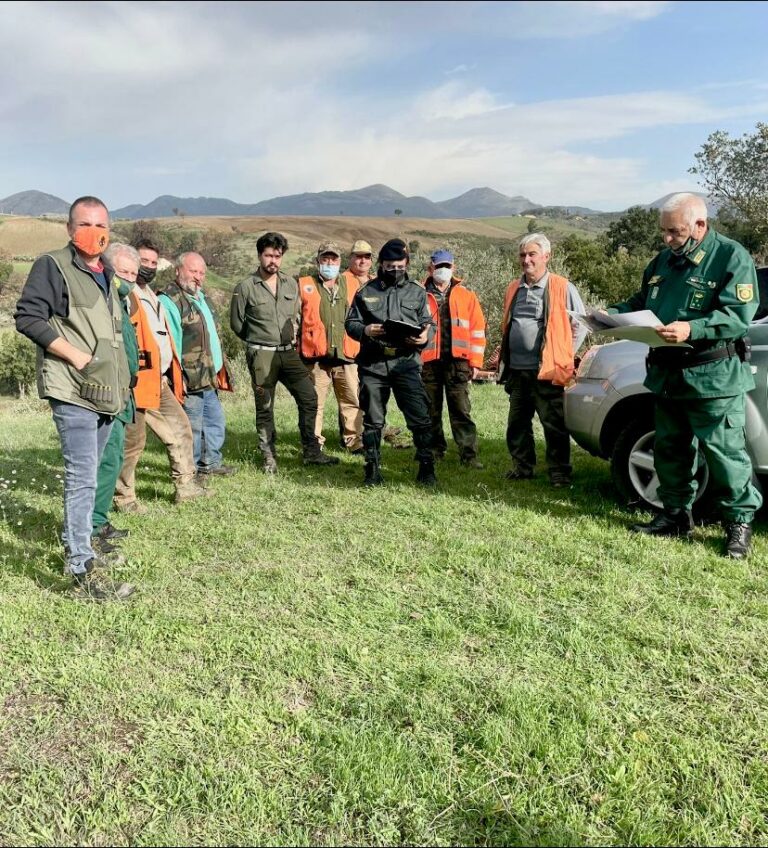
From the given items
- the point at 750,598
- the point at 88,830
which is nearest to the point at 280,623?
the point at 88,830

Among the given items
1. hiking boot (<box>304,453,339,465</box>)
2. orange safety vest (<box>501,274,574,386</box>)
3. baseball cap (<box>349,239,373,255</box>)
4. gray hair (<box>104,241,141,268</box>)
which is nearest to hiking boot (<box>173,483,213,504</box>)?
hiking boot (<box>304,453,339,465</box>)

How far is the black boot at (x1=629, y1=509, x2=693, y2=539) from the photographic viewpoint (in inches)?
167

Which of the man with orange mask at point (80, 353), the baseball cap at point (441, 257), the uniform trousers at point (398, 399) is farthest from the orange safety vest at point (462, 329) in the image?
the man with orange mask at point (80, 353)

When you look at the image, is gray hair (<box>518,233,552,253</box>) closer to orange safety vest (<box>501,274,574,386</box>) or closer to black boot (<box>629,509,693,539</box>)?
orange safety vest (<box>501,274,574,386</box>)

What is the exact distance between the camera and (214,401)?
6121 millimetres

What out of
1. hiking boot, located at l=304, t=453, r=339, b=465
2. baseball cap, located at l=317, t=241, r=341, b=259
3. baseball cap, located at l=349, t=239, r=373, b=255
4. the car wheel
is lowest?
hiking boot, located at l=304, t=453, r=339, b=465

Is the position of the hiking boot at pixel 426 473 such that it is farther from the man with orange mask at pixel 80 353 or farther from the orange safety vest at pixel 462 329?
the man with orange mask at pixel 80 353

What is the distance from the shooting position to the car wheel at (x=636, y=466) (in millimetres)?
4645

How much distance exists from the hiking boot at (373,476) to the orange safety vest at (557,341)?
1630 millimetres

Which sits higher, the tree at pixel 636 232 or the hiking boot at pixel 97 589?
the tree at pixel 636 232

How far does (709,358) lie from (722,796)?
8.17 ft

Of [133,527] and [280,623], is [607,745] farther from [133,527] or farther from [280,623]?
[133,527]

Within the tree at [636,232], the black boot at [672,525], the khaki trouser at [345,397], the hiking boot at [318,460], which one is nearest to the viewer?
the black boot at [672,525]

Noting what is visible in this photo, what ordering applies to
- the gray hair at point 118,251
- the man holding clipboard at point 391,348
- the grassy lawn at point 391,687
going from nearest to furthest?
the grassy lawn at point 391,687 → the gray hair at point 118,251 → the man holding clipboard at point 391,348
